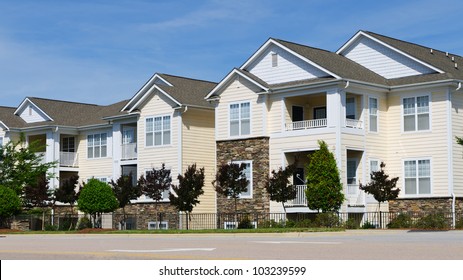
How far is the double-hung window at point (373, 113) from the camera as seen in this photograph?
1693 inches

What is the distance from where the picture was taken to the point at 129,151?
52.9 metres

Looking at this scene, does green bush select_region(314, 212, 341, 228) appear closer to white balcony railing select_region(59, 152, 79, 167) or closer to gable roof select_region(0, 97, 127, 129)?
gable roof select_region(0, 97, 127, 129)

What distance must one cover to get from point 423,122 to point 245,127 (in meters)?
9.42

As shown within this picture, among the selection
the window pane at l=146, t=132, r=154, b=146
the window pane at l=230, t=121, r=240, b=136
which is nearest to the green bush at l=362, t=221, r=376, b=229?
the window pane at l=230, t=121, r=240, b=136

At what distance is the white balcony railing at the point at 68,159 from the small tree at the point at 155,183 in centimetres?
1435

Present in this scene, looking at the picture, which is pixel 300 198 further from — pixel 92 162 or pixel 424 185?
pixel 92 162

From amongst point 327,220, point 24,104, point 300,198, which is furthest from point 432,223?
point 24,104

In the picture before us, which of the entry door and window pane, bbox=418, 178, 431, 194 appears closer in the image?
window pane, bbox=418, 178, 431, 194

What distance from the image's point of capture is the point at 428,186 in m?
41.7

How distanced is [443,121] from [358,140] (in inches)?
167

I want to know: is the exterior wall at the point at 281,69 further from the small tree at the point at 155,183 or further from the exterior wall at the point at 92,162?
the exterior wall at the point at 92,162

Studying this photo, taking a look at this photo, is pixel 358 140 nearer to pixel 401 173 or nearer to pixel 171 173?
pixel 401 173

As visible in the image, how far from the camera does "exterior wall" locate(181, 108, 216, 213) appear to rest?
48.8m

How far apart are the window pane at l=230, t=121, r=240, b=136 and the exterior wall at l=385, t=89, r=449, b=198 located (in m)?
8.04
